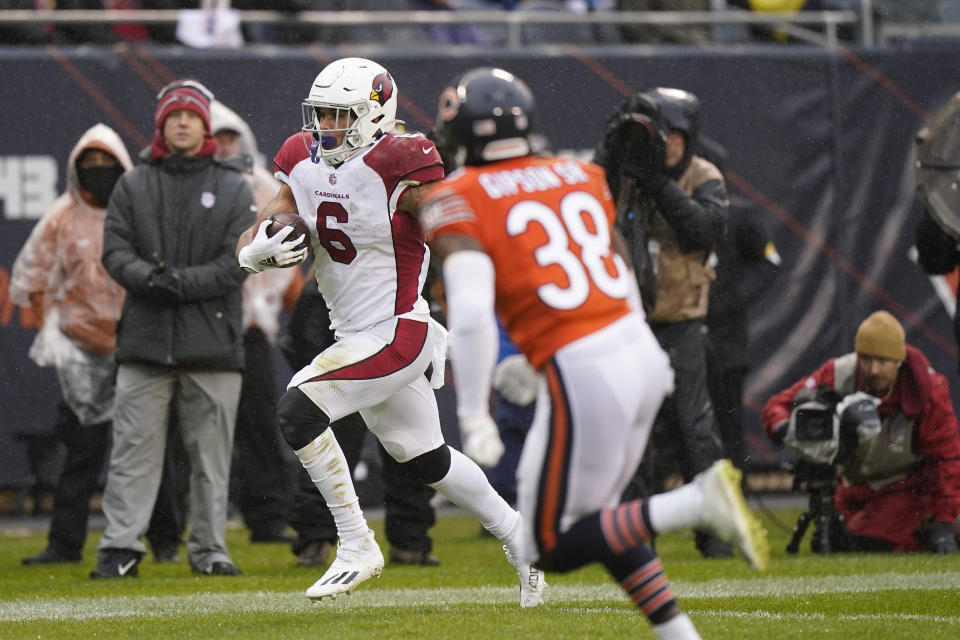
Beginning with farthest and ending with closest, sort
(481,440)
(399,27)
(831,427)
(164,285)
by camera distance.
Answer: (399,27), (831,427), (164,285), (481,440)

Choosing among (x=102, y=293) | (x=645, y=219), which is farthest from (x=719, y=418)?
(x=102, y=293)

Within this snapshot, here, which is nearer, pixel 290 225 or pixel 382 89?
pixel 290 225

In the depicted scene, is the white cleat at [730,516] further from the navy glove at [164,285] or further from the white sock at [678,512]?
the navy glove at [164,285]

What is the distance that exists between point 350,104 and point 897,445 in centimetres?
360

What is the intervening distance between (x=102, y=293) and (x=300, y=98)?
2.36m

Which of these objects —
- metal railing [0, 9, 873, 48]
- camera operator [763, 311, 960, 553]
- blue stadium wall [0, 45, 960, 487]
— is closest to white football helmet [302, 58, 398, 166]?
camera operator [763, 311, 960, 553]

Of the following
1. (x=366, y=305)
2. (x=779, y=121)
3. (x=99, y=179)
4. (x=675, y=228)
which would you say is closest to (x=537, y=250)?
(x=366, y=305)

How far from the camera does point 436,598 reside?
20.0 feet

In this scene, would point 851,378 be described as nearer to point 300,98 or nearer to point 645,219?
point 645,219

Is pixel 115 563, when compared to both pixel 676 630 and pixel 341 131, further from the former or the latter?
pixel 676 630

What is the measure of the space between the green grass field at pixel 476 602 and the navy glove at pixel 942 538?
0.79ft

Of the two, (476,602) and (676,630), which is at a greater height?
(676,630)

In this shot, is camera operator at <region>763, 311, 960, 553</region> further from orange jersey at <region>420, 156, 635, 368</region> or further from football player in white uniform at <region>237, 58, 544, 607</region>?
orange jersey at <region>420, 156, 635, 368</region>

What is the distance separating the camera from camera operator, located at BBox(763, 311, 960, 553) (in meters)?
7.66
